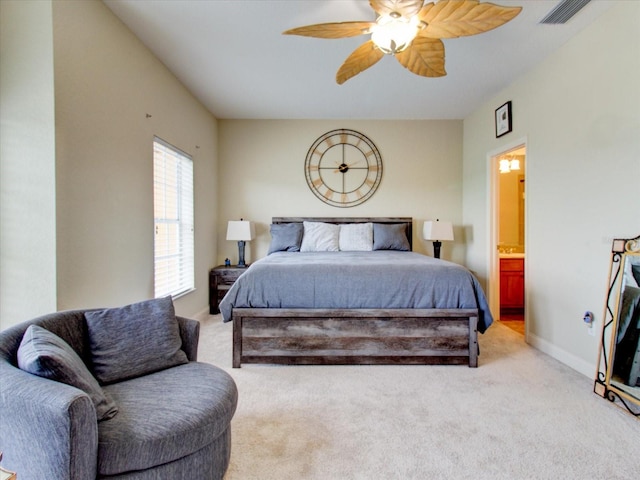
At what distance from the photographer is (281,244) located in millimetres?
4367

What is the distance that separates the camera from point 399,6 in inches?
67.2

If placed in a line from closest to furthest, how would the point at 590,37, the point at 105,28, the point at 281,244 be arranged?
the point at 105,28
the point at 590,37
the point at 281,244

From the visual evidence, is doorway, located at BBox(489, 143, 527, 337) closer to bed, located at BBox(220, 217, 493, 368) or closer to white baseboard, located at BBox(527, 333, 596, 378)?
white baseboard, located at BBox(527, 333, 596, 378)

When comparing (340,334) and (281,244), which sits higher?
(281,244)

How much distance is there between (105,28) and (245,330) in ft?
7.92

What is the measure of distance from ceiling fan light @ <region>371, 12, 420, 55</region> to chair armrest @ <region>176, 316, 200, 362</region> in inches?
75.2

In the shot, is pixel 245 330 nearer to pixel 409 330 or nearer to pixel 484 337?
pixel 409 330

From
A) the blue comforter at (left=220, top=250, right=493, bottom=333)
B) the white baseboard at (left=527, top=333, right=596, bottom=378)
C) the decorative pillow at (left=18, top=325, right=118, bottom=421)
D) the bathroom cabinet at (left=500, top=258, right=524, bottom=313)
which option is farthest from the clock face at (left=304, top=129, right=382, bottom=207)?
the decorative pillow at (left=18, top=325, right=118, bottom=421)

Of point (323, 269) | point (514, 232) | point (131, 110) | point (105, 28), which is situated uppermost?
point (105, 28)

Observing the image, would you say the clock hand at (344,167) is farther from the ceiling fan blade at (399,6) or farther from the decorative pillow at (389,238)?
the ceiling fan blade at (399,6)

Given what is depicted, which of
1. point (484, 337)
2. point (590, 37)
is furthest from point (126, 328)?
point (590, 37)

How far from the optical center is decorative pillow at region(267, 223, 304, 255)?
14.3 feet

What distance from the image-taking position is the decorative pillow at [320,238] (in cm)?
426

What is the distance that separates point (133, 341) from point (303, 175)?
354 centimetres
